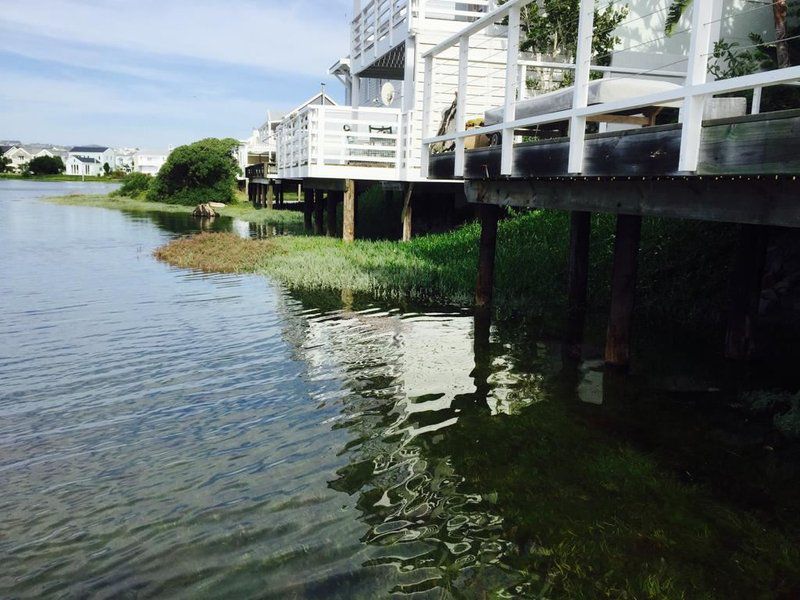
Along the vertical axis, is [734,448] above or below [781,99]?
below

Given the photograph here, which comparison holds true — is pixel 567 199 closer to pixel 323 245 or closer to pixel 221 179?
pixel 323 245

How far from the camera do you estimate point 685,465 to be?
5383 millimetres

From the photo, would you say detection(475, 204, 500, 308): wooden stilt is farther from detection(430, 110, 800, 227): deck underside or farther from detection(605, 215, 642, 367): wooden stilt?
detection(605, 215, 642, 367): wooden stilt

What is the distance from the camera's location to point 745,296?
26.4ft

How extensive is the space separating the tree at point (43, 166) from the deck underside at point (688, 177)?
145128 millimetres

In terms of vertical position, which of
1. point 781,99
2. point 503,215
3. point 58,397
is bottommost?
point 58,397

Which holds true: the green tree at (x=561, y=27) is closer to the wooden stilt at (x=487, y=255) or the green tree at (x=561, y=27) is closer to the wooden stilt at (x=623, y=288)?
the wooden stilt at (x=487, y=255)

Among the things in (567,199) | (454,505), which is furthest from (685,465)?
(567,199)

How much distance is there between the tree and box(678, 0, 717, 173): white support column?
147220mm

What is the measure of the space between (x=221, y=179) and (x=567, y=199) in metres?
45.0

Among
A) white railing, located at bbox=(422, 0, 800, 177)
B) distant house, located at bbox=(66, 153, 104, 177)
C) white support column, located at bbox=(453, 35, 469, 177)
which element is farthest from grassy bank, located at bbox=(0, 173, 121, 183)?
white railing, located at bbox=(422, 0, 800, 177)

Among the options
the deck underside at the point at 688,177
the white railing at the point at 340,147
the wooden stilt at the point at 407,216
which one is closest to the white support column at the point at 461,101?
the deck underside at the point at 688,177

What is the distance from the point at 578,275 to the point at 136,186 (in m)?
55.9

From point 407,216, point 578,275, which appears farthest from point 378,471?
point 407,216
